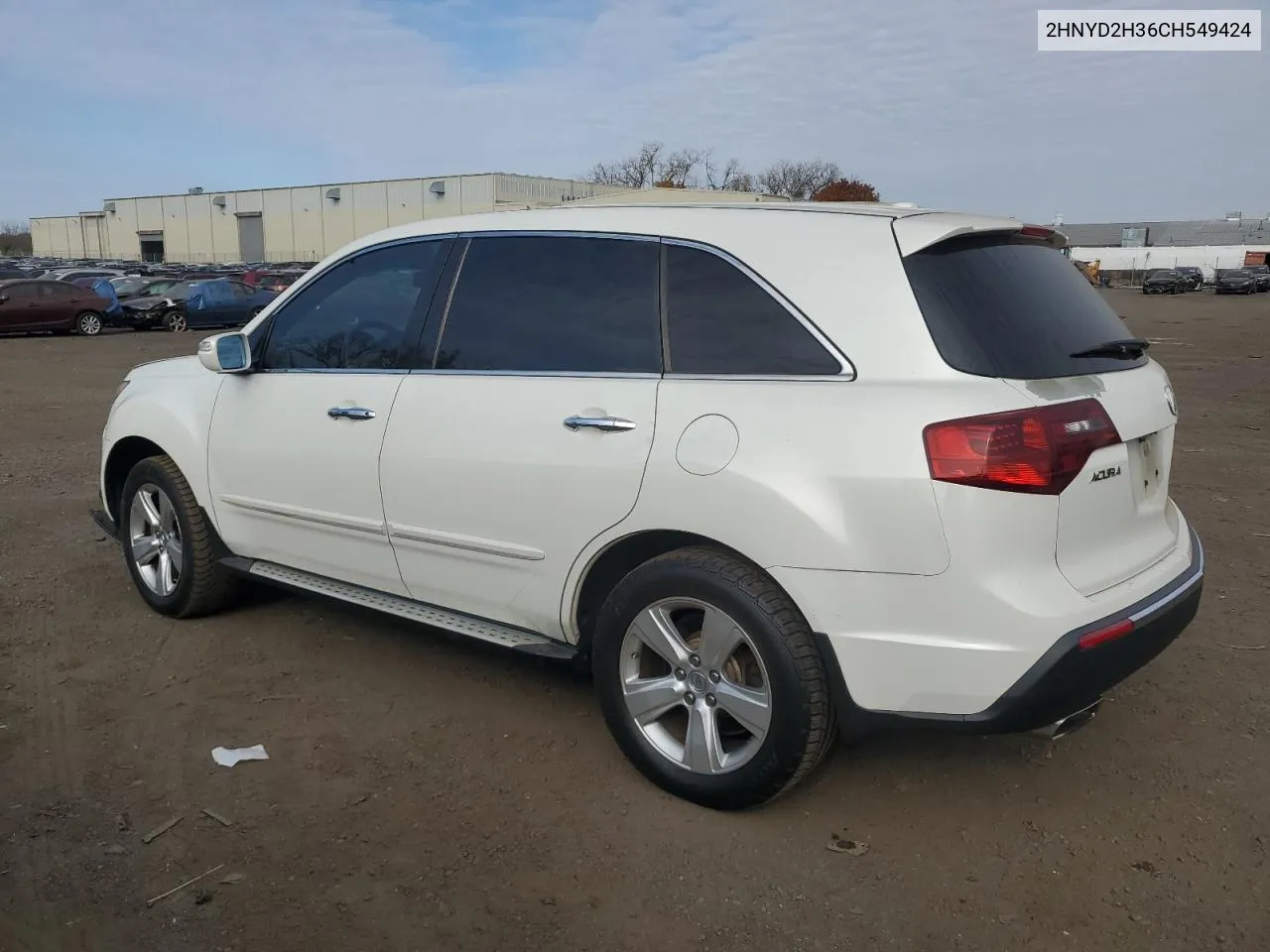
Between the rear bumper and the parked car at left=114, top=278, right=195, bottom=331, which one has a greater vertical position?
the parked car at left=114, top=278, right=195, bottom=331

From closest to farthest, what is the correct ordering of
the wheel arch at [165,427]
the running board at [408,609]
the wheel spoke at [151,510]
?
the running board at [408,609] → the wheel arch at [165,427] → the wheel spoke at [151,510]

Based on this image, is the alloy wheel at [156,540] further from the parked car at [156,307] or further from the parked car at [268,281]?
the parked car at [268,281]

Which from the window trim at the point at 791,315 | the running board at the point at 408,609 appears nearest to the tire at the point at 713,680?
the running board at the point at 408,609

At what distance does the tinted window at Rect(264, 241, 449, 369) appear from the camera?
4086mm

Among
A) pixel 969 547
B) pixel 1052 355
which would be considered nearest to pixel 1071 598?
pixel 969 547

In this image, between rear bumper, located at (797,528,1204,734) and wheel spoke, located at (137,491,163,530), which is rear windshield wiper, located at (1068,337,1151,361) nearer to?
rear bumper, located at (797,528,1204,734)

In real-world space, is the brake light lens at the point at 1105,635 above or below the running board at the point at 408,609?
above

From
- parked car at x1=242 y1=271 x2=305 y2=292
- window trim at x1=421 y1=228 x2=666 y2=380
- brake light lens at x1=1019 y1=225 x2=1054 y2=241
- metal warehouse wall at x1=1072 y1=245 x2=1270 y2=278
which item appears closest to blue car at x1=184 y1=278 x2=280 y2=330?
parked car at x1=242 y1=271 x2=305 y2=292

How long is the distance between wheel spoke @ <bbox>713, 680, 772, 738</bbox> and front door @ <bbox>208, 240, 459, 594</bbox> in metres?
1.46

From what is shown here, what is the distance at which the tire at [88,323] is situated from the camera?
26.8 meters

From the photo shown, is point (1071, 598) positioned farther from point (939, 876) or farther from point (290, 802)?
point (290, 802)

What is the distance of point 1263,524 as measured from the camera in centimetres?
677

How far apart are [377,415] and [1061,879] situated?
2739 mm

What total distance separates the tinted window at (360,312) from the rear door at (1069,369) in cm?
195
